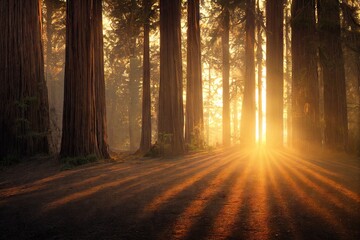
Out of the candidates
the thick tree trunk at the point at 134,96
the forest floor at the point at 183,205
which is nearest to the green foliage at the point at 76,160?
the forest floor at the point at 183,205

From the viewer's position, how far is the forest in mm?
3929

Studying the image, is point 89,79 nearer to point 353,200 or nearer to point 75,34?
point 75,34

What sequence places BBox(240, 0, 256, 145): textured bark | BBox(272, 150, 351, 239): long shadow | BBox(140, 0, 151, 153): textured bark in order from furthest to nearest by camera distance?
BBox(240, 0, 256, 145): textured bark → BBox(140, 0, 151, 153): textured bark → BBox(272, 150, 351, 239): long shadow

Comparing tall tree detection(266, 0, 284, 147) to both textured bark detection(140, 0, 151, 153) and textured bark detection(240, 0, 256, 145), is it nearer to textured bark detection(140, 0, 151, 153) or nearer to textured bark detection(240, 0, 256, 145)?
textured bark detection(240, 0, 256, 145)

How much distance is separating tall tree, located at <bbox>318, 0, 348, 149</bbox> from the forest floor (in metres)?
4.97

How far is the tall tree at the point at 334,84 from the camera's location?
11508 millimetres

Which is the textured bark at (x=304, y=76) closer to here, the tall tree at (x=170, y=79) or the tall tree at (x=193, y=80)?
the tall tree at (x=170, y=79)

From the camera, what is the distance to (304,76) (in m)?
12.0

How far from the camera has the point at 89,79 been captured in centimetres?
966

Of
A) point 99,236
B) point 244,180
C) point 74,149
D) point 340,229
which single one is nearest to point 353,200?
point 340,229

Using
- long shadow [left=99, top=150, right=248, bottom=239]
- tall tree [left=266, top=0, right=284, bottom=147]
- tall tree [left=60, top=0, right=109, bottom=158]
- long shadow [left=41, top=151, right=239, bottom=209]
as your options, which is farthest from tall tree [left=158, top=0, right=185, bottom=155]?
long shadow [left=99, top=150, right=248, bottom=239]

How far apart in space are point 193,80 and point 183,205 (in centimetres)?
1198

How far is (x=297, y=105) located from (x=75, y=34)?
877cm

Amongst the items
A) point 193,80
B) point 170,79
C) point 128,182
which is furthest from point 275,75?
point 128,182
